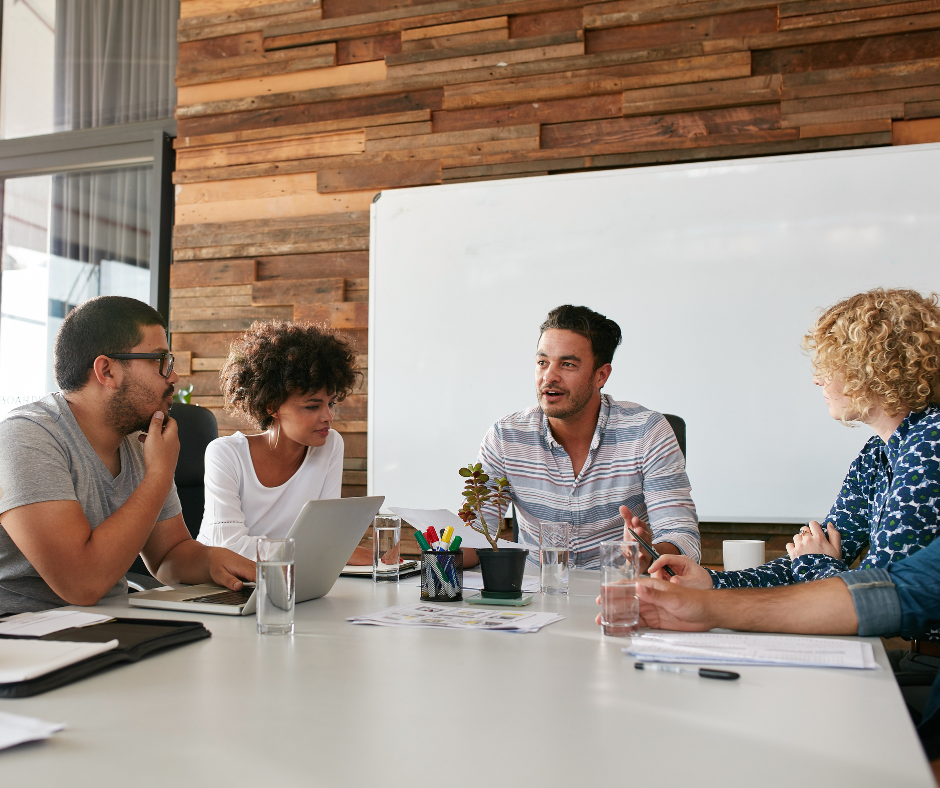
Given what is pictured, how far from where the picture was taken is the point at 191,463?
2318mm

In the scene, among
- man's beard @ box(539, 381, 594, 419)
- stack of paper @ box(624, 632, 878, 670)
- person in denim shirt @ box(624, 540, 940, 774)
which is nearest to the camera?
stack of paper @ box(624, 632, 878, 670)

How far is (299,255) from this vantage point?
3.81 metres

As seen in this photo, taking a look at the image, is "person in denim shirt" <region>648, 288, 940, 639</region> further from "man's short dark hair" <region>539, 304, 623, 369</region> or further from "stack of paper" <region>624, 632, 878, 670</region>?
"man's short dark hair" <region>539, 304, 623, 369</region>

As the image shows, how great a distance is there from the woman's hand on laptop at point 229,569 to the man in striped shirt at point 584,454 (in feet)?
2.60

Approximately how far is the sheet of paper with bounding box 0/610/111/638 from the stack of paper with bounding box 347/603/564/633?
38 centimetres

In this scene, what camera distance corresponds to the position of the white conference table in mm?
646

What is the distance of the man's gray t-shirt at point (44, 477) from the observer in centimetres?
135

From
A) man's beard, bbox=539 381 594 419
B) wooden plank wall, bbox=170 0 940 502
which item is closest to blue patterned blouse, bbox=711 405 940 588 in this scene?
man's beard, bbox=539 381 594 419

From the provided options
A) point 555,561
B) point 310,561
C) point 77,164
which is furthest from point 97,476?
point 77,164

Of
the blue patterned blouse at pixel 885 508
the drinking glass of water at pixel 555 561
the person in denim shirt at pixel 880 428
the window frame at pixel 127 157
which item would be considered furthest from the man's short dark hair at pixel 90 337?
the window frame at pixel 127 157

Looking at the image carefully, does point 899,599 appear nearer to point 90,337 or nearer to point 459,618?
point 459,618

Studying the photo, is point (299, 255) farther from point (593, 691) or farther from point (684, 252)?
point (593, 691)

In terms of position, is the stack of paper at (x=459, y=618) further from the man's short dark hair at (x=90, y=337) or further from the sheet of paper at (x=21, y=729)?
the man's short dark hair at (x=90, y=337)

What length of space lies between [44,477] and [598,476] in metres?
1.33
